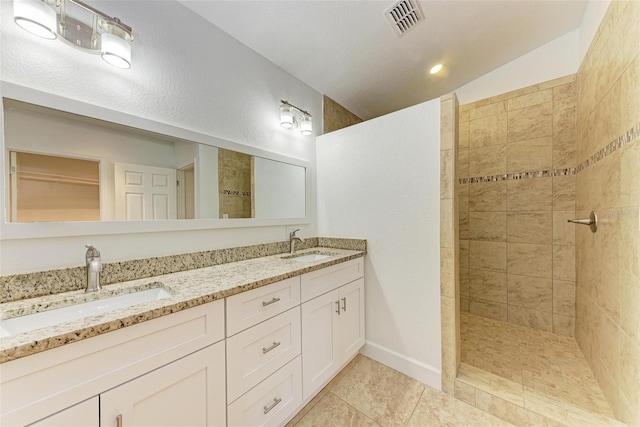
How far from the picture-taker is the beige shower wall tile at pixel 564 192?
2.08 metres

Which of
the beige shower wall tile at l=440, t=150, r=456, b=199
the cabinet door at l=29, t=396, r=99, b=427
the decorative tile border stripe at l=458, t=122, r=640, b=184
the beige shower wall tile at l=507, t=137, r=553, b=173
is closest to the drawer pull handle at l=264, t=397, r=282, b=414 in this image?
the cabinet door at l=29, t=396, r=99, b=427

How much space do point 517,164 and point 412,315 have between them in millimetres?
1866

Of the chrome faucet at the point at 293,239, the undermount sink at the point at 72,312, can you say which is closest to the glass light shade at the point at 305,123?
the chrome faucet at the point at 293,239

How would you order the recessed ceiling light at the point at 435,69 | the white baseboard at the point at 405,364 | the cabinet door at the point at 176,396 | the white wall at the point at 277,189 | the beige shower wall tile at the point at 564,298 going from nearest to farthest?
the cabinet door at the point at 176,396 < the white baseboard at the point at 405,364 < the white wall at the point at 277,189 < the beige shower wall tile at the point at 564,298 < the recessed ceiling light at the point at 435,69

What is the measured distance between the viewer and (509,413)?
1.34 metres

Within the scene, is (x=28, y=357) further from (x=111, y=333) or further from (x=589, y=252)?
(x=589, y=252)

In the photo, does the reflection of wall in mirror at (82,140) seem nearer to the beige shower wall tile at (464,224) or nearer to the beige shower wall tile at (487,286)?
the beige shower wall tile at (464,224)

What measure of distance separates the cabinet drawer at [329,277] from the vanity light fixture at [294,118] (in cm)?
119

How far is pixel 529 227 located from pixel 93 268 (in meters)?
3.26

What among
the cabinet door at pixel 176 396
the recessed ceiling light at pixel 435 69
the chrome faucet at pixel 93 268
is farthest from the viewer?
the recessed ceiling light at pixel 435 69

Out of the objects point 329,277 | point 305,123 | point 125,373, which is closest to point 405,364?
point 329,277

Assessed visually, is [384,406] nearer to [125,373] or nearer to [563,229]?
[125,373]

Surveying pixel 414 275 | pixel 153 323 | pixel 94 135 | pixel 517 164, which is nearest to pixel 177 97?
pixel 94 135

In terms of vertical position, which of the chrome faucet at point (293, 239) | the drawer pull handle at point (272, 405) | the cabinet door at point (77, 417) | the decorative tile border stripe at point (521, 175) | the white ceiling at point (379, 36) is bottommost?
the drawer pull handle at point (272, 405)
